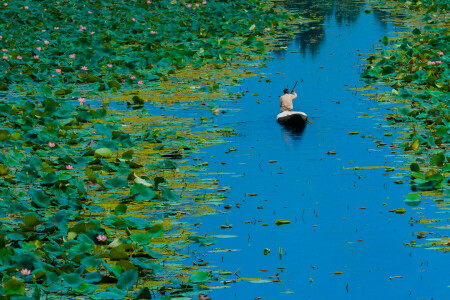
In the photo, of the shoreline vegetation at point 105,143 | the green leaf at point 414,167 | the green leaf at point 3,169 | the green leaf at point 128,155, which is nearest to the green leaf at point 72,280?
the shoreline vegetation at point 105,143

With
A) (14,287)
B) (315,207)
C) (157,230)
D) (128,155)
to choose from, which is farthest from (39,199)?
(315,207)

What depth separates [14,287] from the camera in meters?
7.95

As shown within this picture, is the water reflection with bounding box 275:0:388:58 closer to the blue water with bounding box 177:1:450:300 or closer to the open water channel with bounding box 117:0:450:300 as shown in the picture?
the open water channel with bounding box 117:0:450:300

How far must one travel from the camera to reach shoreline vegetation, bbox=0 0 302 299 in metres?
8.80

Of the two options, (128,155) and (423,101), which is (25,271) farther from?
(423,101)

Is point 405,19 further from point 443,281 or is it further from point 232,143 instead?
point 443,281

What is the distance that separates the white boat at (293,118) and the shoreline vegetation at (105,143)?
1274mm

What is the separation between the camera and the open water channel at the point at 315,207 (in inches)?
353

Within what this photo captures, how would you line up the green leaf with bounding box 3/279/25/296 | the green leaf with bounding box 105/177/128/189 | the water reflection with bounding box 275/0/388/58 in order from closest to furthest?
the green leaf with bounding box 3/279/25/296
the green leaf with bounding box 105/177/128/189
the water reflection with bounding box 275/0/388/58

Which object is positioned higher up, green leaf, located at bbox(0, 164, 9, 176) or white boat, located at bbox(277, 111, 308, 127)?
green leaf, located at bbox(0, 164, 9, 176)

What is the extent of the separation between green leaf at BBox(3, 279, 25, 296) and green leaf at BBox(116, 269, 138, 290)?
3.26 feet

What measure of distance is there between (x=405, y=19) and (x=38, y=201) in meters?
21.3

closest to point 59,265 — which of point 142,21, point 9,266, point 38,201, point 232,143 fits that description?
point 9,266

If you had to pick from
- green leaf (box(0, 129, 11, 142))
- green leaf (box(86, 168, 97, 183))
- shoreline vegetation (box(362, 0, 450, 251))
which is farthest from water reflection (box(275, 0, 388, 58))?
green leaf (box(86, 168, 97, 183))
